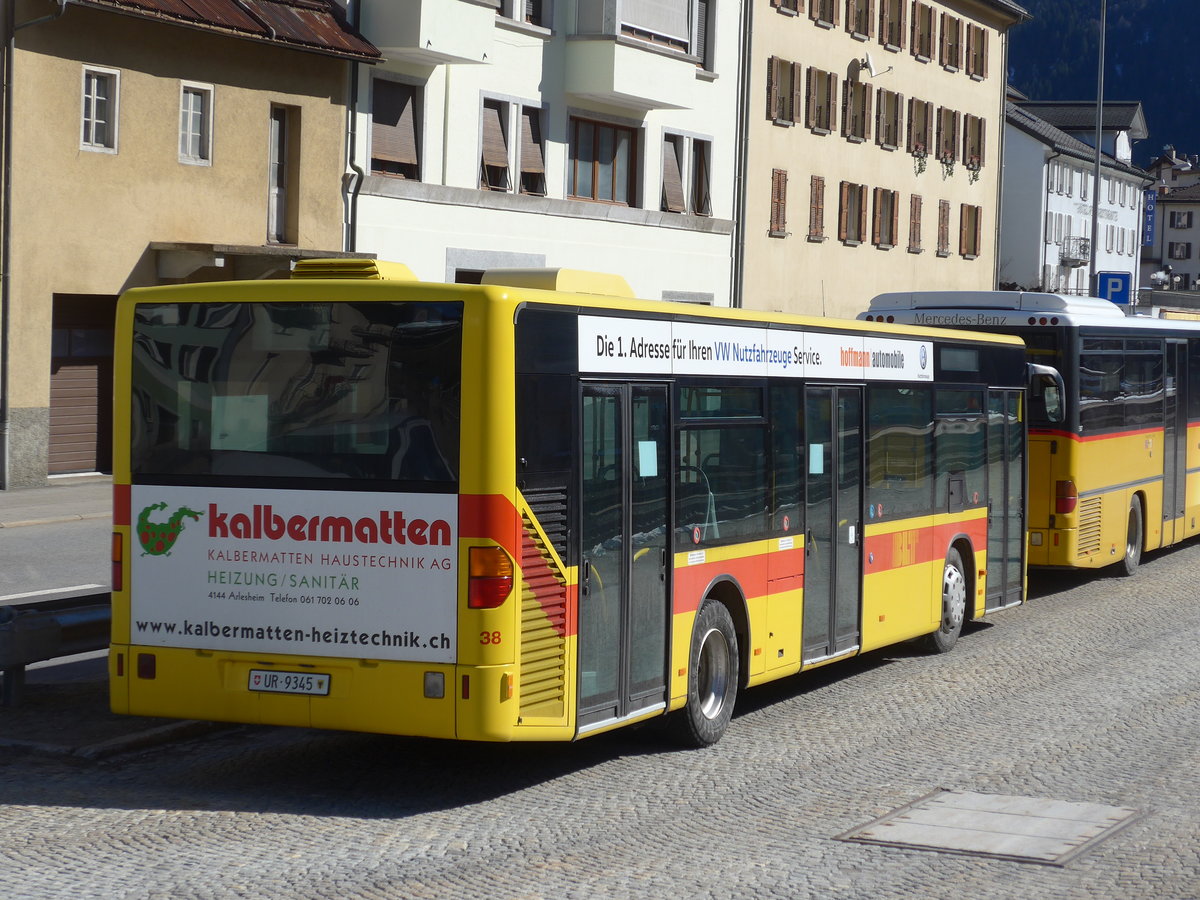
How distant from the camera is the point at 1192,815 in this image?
8.74m

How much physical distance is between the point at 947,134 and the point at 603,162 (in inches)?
889

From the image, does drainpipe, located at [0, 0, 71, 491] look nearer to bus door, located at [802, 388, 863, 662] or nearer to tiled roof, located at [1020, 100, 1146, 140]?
bus door, located at [802, 388, 863, 662]

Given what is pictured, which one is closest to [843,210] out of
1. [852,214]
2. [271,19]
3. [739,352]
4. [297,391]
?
[852,214]

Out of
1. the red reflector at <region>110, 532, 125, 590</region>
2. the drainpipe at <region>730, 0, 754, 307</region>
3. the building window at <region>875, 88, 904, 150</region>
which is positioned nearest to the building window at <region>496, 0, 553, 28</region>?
the drainpipe at <region>730, 0, 754, 307</region>

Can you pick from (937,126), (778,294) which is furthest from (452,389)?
(937,126)

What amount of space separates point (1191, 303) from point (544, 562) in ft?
331

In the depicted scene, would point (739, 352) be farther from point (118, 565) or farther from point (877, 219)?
point (877, 219)

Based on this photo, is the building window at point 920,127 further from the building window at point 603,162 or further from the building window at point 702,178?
the building window at point 603,162

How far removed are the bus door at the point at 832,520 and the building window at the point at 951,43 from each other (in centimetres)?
4564

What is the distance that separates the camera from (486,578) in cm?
847

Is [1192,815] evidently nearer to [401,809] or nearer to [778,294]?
[401,809]

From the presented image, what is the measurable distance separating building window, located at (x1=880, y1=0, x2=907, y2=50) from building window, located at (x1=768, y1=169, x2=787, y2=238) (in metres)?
8.37

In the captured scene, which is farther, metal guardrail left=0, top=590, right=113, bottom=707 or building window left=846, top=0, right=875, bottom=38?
building window left=846, top=0, right=875, bottom=38

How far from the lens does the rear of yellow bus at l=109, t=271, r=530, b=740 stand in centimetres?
850
